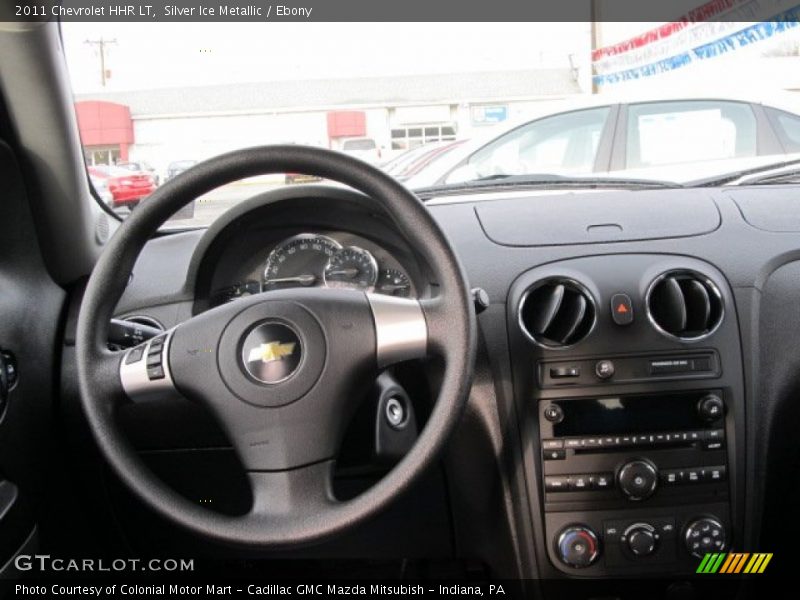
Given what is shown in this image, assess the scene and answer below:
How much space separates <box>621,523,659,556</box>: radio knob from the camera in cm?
207

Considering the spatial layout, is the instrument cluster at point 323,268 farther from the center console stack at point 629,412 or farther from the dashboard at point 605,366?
the center console stack at point 629,412

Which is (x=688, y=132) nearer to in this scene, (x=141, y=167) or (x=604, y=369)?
(x=604, y=369)

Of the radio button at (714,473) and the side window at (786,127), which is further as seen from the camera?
the side window at (786,127)

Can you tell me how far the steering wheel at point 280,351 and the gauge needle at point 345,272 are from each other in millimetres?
366

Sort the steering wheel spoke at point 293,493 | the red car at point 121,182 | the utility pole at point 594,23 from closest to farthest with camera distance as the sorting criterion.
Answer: the steering wheel spoke at point 293,493 < the red car at point 121,182 < the utility pole at point 594,23

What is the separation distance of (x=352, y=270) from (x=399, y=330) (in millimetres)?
450

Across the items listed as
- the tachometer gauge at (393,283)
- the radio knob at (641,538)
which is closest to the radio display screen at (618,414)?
the radio knob at (641,538)

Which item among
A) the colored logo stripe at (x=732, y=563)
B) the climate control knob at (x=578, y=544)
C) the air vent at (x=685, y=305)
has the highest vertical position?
the air vent at (x=685, y=305)

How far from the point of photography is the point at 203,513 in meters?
1.52

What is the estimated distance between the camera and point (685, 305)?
6.82 ft

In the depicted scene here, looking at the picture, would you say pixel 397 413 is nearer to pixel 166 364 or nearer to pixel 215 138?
pixel 166 364

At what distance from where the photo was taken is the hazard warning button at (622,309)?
2.03 metres

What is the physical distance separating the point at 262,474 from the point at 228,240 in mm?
666

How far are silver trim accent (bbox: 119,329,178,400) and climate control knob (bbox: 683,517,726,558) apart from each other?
134 cm
